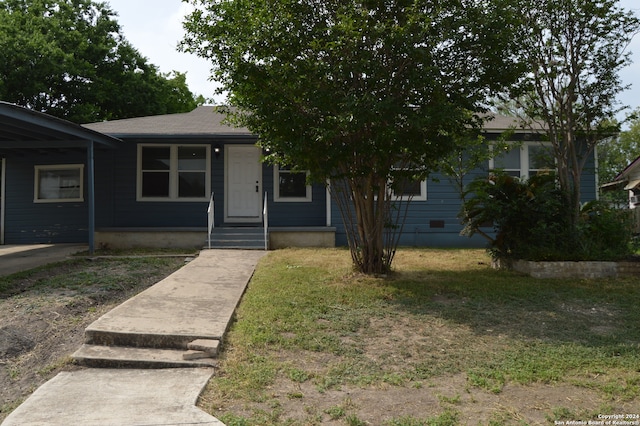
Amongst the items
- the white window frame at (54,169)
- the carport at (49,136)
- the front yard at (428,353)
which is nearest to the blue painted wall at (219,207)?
the white window frame at (54,169)

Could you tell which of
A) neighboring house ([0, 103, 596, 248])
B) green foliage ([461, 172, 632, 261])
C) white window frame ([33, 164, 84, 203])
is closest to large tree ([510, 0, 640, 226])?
green foliage ([461, 172, 632, 261])

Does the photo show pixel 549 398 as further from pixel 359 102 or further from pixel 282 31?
pixel 282 31

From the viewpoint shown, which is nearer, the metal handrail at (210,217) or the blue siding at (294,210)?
the metal handrail at (210,217)

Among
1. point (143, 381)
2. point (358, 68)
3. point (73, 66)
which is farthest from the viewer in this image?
point (73, 66)

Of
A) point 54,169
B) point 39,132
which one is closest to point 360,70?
point 39,132

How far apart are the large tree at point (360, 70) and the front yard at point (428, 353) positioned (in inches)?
73.9

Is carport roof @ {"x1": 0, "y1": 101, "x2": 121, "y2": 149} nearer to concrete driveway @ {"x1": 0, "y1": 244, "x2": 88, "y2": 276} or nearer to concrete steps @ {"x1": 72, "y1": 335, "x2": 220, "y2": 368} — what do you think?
concrete driveway @ {"x1": 0, "y1": 244, "x2": 88, "y2": 276}

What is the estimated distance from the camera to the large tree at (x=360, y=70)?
5723 millimetres

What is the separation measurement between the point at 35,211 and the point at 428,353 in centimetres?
1195

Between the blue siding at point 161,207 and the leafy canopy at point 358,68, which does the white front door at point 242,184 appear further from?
the leafy canopy at point 358,68

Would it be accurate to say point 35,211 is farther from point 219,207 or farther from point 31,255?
point 219,207

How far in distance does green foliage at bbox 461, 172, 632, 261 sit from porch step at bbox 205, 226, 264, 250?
4.71 metres

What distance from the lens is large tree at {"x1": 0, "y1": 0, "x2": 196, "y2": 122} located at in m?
20.1

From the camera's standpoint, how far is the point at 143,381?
135 inches
